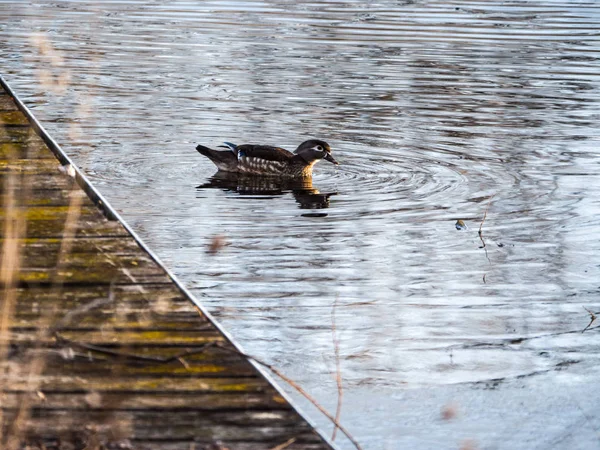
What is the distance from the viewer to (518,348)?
25.3 ft

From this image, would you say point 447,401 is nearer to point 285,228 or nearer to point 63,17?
point 285,228

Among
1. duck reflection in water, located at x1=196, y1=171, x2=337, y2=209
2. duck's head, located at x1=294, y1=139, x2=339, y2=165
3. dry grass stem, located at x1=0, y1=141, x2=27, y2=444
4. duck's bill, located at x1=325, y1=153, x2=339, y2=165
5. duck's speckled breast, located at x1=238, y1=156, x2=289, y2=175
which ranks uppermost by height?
dry grass stem, located at x1=0, y1=141, x2=27, y2=444

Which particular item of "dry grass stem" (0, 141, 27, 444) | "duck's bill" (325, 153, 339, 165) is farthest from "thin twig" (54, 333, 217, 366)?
"duck's bill" (325, 153, 339, 165)

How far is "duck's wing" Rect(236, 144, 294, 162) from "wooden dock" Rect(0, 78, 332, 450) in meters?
6.42

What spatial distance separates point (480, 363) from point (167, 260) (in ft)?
10.0

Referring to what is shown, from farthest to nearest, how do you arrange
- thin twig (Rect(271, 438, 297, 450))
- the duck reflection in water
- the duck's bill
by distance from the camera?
the duck's bill → the duck reflection in water → thin twig (Rect(271, 438, 297, 450))

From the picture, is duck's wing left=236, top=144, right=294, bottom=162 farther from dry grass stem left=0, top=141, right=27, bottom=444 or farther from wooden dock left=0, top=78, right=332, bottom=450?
wooden dock left=0, top=78, right=332, bottom=450

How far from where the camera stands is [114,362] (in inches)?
200

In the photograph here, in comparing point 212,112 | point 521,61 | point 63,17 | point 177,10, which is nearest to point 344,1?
point 177,10

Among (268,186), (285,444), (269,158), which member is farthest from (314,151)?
(285,444)

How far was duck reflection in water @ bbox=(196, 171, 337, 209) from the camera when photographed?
12.6 m

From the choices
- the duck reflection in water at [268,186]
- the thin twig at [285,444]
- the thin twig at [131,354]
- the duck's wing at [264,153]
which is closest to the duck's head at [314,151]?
the duck's wing at [264,153]

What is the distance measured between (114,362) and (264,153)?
8.46 meters

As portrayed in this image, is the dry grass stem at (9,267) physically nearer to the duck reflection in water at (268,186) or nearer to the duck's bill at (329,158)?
the duck reflection in water at (268,186)
